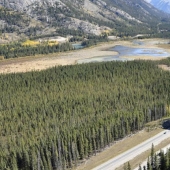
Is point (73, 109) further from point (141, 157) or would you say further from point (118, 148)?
point (141, 157)

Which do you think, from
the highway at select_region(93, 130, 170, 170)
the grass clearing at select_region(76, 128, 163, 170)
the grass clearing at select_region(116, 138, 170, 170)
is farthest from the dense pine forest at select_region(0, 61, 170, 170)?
the grass clearing at select_region(116, 138, 170, 170)

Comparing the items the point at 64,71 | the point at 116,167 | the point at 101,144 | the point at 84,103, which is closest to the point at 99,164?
the point at 116,167

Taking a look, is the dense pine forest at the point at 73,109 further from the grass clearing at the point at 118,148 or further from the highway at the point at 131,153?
the highway at the point at 131,153

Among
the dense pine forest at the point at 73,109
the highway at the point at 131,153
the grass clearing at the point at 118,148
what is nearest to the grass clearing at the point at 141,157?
the highway at the point at 131,153

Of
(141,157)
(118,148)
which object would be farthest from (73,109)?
(141,157)

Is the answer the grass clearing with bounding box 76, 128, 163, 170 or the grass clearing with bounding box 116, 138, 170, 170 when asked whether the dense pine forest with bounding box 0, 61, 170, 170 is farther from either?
the grass clearing with bounding box 116, 138, 170, 170

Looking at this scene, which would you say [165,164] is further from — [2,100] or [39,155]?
[2,100]

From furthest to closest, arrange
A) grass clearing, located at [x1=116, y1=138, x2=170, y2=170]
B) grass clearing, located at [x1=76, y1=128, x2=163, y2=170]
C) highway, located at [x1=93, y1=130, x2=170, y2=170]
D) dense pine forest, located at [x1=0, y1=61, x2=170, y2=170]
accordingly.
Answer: dense pine forest, located at [x1=0, y1=61, x2=170, y2=170], grass clearing, located at [x1=76, y1=128, x2=163, y2=170], highway, located at [x1=93, y1=130, x2=170, y2=170], grass clearing, located at [x1=116, y1=138, x2=170, y2=170]
